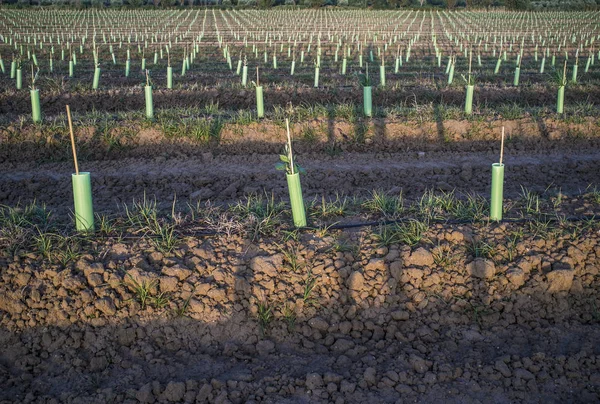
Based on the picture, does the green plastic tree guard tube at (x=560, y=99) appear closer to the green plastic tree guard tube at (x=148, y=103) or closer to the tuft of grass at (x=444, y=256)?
the tuft of grass at (x=444, y=256)

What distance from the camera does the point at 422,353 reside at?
3736 millimetres

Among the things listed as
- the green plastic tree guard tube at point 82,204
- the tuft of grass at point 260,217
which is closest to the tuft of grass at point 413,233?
the tuft of grass at point 260,217

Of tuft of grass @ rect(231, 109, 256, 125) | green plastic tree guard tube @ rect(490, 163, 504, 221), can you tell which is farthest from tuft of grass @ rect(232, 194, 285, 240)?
tuft of grass @ rect(231, 109, 256, 125)

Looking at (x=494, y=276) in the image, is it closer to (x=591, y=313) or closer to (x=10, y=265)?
(x=591, y=313)

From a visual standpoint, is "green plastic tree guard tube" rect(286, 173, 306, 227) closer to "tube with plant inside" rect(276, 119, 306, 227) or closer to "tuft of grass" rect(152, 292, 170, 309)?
"tube with plant inside" rect(276, 119, 306, 227)

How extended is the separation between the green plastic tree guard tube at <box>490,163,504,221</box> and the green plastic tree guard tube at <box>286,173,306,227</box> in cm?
147

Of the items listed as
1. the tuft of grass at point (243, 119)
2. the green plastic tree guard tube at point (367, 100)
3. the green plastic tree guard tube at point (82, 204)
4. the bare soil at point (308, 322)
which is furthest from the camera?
the green plastic tree guard tube at point (367, 100)

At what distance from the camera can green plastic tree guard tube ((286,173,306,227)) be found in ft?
14.9

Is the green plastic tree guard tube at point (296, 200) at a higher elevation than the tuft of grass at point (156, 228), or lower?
higher

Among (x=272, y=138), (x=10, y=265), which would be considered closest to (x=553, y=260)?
(x=10, y=265)

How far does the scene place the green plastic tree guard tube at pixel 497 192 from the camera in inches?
180

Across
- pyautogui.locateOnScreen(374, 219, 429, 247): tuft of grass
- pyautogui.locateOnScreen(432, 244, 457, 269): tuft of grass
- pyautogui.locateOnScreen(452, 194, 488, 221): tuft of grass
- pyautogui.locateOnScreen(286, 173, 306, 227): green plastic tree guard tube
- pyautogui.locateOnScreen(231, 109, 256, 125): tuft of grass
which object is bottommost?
pyautogui.locateOnScreen(432, 244, 457, 269): tuft of grass

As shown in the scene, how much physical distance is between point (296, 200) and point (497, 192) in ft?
5.05

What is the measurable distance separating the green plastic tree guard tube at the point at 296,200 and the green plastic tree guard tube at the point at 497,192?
147cm
